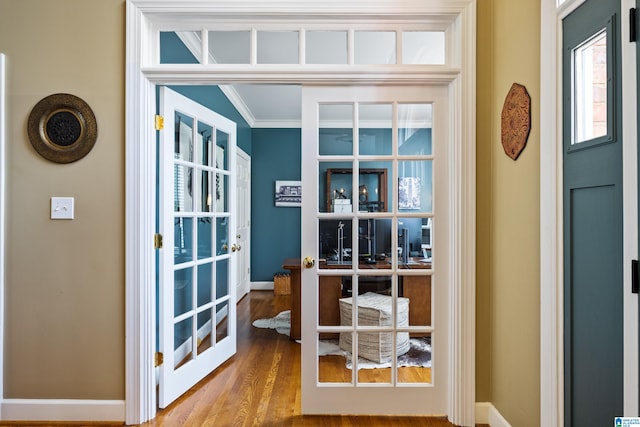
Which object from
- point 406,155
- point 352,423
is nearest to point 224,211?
point 406,155

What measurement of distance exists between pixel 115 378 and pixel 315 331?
3.76ft

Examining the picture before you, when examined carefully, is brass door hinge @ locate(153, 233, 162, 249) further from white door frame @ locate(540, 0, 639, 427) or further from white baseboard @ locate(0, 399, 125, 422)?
white door frame @ locate(540, 0, 639, 427)

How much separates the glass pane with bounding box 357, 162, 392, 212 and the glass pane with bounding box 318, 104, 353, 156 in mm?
149

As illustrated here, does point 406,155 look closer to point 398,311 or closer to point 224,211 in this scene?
point 398,311

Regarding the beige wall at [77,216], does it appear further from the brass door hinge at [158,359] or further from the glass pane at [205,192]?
the glass pane at [205,192]

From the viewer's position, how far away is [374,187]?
2.04 m

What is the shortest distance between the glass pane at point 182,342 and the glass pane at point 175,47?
1.69 meters

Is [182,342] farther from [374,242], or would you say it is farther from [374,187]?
[374,187]

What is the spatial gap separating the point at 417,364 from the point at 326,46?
1919mm

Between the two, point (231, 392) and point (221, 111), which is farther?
point (221, 111)

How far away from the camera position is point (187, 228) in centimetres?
232

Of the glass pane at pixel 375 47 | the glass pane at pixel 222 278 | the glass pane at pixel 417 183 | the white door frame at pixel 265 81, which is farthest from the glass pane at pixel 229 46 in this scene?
the glass pane at pixel 222 278

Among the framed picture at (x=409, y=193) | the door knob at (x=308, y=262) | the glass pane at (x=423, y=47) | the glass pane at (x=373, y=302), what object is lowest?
the glass pane at (x=373, y=302)

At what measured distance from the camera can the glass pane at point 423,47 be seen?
6.58ft
